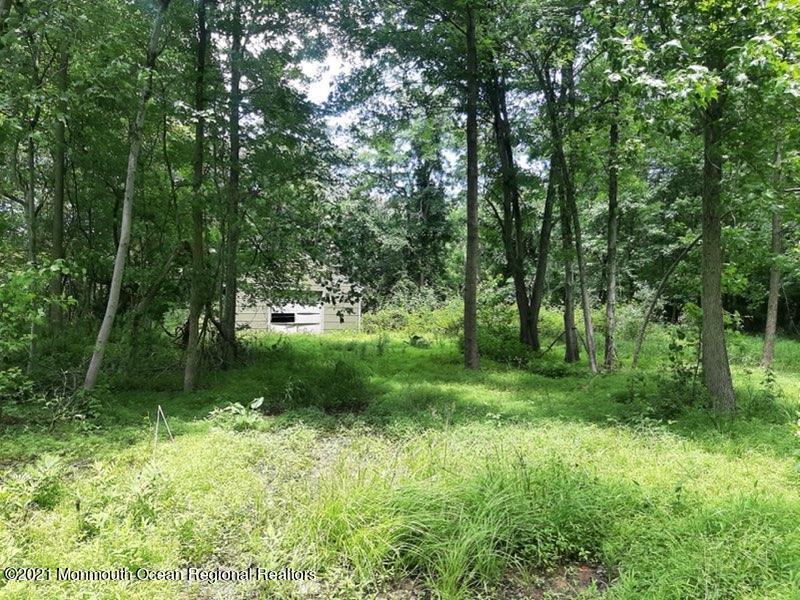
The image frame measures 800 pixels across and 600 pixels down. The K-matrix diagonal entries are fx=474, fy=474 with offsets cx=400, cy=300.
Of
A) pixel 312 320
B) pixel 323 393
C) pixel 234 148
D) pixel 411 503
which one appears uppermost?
pixel 234 148

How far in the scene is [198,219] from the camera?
6160 millimetres

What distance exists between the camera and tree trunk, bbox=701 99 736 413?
16.9 ft

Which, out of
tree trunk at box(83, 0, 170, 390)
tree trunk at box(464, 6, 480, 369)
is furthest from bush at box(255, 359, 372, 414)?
tree trunk at box(464, 6, 480, 369)

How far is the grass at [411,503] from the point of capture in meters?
2.26

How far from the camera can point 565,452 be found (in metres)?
3.84

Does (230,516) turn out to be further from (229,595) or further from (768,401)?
(768,401)

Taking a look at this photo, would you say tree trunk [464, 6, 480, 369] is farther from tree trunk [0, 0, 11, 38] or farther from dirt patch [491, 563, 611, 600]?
tree trunk [0, 0, 11, 38]

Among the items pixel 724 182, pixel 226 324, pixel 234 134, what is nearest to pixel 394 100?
pixel 234 134

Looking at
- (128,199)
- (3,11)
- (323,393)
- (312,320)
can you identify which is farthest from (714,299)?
(312,320)

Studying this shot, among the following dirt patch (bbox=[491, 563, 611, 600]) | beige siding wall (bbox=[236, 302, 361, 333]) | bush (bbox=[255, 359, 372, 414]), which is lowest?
dirt patch (bbox=[491, 563, 611, 600])

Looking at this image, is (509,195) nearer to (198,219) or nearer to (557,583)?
(198,219)

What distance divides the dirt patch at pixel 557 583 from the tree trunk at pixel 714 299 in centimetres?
360

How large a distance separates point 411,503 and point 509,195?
26.3ft

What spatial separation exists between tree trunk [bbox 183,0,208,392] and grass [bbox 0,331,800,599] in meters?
1.40
